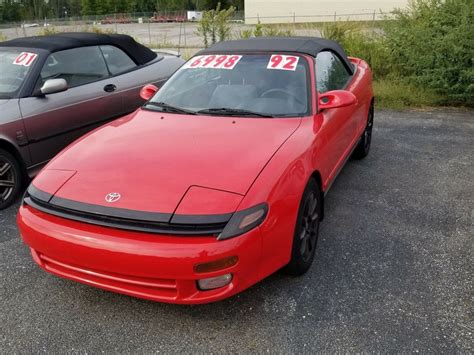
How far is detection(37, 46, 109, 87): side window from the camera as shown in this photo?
4.60 m

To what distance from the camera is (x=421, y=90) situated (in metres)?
8.12

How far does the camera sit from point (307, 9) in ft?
136

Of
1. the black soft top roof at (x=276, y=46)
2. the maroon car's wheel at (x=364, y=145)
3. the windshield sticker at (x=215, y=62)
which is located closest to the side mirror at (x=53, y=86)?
the windshield sticker at (x=215, y=62)

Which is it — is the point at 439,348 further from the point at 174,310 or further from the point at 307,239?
the point at 174,310

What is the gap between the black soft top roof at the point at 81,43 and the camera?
476 cm

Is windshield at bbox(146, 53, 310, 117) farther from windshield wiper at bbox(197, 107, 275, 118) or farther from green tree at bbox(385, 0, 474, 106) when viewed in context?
green tree at bbox(385, 0, 474, 106)

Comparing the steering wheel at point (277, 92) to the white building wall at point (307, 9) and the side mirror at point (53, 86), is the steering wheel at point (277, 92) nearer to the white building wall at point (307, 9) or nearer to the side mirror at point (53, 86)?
the side mirror at point (53, 86)

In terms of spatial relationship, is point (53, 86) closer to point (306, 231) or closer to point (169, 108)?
point (169, 108)

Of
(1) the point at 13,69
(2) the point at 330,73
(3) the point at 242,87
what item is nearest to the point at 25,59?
(1) the point at 13,69

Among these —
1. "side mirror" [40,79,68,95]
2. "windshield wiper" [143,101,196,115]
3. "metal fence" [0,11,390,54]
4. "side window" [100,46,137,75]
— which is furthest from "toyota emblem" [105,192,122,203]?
"metal fence" [0,11,390,54]

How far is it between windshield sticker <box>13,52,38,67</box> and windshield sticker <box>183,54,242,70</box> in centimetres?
172

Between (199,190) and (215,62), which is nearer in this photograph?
(199,190)

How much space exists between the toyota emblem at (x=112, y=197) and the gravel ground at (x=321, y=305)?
2.32 ft

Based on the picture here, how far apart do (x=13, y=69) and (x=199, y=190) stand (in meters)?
3.20
